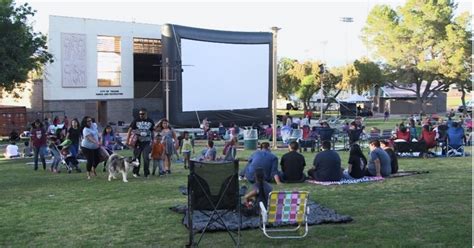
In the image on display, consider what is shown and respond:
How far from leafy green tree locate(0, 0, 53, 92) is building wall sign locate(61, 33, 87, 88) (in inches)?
380

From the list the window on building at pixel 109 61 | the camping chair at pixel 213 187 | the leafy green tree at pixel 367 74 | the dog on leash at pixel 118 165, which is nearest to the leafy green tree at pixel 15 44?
the window on building at pixel 109 61

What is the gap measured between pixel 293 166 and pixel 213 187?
4.77 m

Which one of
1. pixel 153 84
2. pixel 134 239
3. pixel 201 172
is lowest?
pixel 134 239

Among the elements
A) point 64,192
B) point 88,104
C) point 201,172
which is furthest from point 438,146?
point 88,104

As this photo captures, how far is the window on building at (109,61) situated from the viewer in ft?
131

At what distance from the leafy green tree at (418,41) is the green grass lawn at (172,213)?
4168 centimetres

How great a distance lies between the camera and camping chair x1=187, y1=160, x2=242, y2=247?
6348 millimetres

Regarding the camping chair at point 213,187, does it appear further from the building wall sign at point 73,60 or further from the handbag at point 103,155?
the building wall sign at point 73,60

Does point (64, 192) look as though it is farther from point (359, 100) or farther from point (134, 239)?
point (359, 100)

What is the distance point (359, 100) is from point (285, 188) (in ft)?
144

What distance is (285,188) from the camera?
10430 millimetres

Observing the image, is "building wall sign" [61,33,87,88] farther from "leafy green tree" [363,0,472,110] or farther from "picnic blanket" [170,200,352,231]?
"picnic blanket" [170,200,352,231]

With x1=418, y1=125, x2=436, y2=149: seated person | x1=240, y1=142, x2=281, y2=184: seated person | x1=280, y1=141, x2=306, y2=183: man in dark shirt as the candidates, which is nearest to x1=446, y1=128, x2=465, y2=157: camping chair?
x1=418, y1=125, x2=436, y2=149: seated person

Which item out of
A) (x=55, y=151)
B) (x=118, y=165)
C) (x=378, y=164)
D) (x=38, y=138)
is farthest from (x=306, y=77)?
(x=118, y=165)
